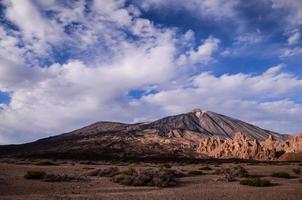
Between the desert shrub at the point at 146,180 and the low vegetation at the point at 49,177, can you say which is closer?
the desert shrub at the point at 146,180

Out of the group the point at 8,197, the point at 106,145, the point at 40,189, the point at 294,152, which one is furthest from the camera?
the point at 106,145

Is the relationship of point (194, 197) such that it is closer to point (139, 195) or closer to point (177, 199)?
point (177, 199)

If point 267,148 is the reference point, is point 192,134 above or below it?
above

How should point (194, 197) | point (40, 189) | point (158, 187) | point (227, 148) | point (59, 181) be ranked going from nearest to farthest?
point (194, 197), point (40, 189), point (158, 187), point (59, 181), point (227, 148)

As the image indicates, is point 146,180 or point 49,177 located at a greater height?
point 49,177

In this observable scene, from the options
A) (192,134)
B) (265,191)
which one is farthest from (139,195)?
(192,134)

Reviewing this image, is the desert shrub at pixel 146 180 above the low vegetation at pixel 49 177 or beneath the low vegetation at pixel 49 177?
beneath

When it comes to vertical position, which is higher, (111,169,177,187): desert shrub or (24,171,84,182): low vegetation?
(24,171,84,182): low vegetation

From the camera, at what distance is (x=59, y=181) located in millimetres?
21219

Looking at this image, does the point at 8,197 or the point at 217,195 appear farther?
the point at 217,195

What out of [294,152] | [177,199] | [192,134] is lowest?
[177,199]

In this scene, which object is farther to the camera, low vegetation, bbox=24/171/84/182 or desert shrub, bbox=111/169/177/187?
low vegetation, bbox=24/171/84/182

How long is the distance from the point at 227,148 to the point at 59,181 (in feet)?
274

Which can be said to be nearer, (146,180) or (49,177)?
(146,180)
